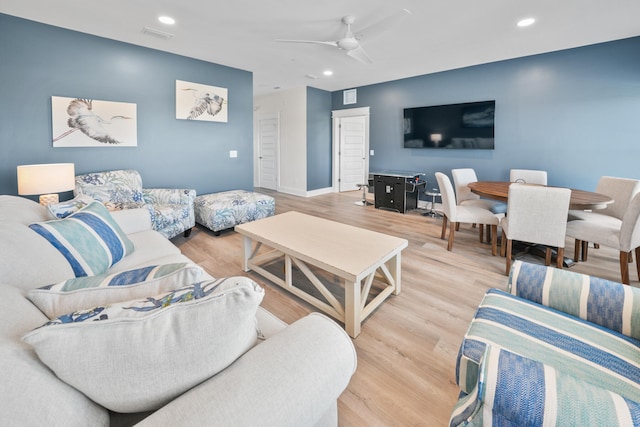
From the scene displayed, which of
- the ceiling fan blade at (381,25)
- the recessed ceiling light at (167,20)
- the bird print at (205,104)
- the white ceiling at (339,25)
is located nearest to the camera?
the ceiling fan blade at (381,25)

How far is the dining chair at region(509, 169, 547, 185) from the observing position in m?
4.05

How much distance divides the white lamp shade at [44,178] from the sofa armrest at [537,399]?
372cm

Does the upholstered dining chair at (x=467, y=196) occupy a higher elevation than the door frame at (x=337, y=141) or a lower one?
lower

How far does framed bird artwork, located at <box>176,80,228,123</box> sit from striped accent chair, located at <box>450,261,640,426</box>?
15.1 ft

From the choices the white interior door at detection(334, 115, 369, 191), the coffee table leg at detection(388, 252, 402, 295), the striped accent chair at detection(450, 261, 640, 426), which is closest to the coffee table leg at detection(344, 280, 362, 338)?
the coffee table leg at detection(388, 252, 402, 295)

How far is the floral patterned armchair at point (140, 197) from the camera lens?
11.0 feet

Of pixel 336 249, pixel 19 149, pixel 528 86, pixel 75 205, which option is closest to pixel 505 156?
pixel 528 86

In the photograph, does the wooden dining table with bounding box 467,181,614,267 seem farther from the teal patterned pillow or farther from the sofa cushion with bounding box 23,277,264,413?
the teal patterned pillow

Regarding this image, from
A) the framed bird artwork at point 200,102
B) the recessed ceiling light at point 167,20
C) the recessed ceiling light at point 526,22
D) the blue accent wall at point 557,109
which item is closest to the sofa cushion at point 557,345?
the recessed ceiling light at point 526,22

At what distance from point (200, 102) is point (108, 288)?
14.4ft

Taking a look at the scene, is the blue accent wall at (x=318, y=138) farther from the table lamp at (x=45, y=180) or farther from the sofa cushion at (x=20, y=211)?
the sofa cushion at (x=20, y=211)

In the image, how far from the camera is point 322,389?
2.51ft

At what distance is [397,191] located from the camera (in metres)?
5.59

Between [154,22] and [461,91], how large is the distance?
4724 millimetres
